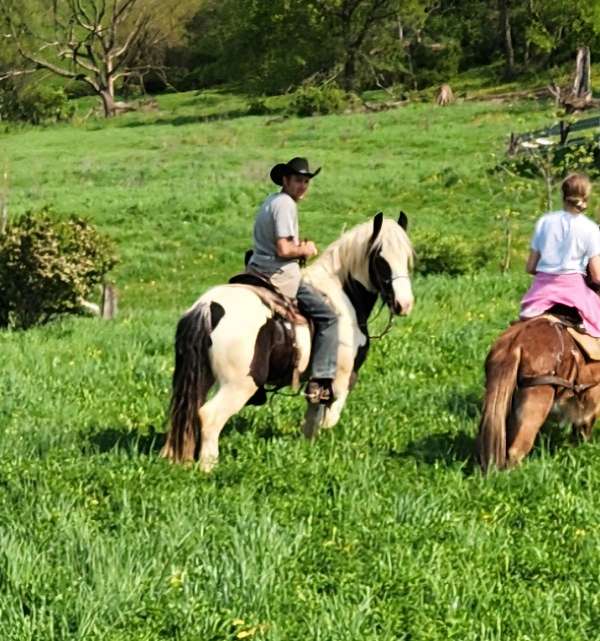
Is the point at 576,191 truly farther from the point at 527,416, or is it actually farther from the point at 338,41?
the point at 338,41

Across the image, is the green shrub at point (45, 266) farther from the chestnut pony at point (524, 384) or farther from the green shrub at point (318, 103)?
the green shrub at point (318, 103)

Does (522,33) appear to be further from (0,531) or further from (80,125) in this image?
(0,531)

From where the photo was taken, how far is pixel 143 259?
2511cm

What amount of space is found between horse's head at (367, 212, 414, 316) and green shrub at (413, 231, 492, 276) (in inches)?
480

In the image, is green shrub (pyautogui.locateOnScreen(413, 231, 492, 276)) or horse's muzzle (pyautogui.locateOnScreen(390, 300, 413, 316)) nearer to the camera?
horse's muzzle (pyautogui.locateOnScreen(390, 300, 413, 316))

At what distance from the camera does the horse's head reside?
8.31 m

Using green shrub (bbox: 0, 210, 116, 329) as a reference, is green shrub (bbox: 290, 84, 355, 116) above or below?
above

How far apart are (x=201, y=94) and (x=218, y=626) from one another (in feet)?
245

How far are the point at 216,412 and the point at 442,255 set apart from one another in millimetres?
13594

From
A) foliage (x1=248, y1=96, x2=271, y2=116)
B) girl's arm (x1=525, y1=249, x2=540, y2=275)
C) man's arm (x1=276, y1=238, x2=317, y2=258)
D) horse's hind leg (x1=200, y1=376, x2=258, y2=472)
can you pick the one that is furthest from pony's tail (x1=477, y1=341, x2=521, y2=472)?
foliage (x1=248, y1=96, x2=271, y2=116)

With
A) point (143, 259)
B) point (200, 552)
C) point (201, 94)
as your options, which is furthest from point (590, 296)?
point (201, 94)

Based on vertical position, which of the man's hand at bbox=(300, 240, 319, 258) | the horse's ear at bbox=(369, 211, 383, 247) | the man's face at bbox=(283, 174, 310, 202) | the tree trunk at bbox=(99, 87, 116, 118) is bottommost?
the man's hand at bbox=(300, 240, 319, 258)

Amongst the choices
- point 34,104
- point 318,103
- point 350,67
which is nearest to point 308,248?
point 318,103

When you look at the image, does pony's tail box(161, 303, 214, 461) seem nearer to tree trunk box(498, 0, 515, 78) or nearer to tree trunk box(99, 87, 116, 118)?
tree trunk box(498, 0, 515, 78)
